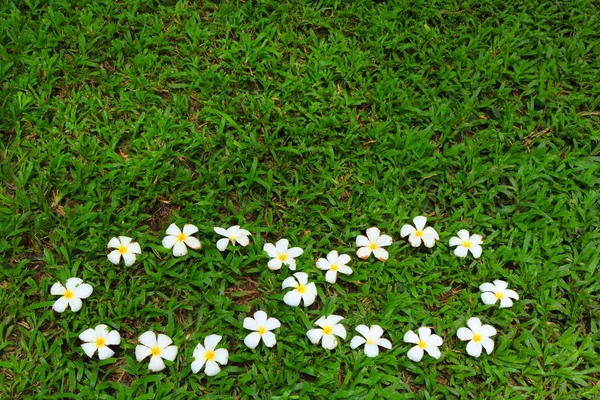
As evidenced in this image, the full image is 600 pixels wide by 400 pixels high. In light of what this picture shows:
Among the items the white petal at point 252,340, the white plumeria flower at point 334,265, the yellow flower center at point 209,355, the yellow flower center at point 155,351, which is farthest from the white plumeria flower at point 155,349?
the white plumeria flower at point 334,265

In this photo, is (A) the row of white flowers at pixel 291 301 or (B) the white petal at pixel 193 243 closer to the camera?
(A) the row of white flowers at pixel 291 301

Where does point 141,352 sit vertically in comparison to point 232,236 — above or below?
below

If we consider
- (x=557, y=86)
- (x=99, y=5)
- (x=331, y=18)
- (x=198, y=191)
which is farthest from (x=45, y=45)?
(x=557, y=86)

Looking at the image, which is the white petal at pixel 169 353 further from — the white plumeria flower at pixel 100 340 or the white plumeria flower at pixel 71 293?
the white plumeria flower at pixel 71 293

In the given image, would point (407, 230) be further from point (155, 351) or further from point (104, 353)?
point (104, 353)

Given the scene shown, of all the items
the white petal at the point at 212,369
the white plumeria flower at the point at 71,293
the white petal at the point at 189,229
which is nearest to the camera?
the white petal at the point at 212,369

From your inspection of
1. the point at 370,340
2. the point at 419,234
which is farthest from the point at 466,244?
the point at 370,340

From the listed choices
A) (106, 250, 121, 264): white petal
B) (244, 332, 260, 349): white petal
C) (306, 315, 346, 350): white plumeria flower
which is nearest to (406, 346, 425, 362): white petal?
(306, 315, 346, 350): white plumeria flower
